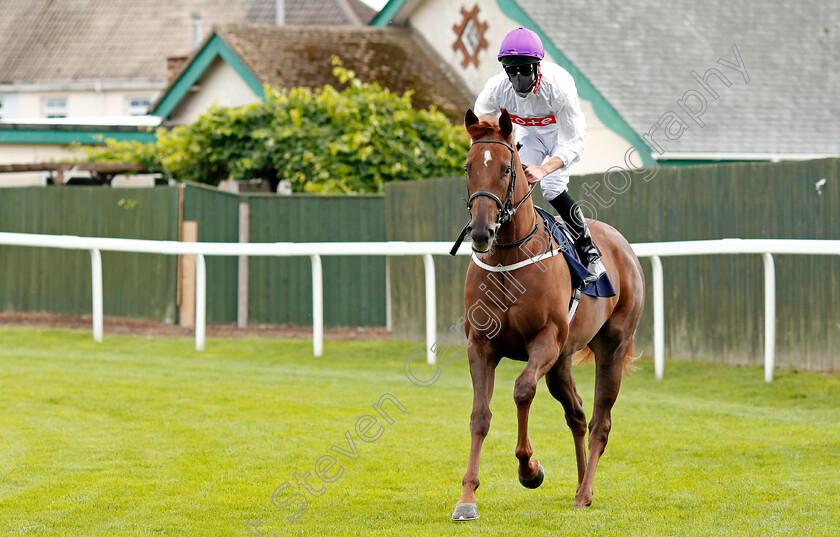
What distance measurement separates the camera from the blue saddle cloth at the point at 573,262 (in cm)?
600

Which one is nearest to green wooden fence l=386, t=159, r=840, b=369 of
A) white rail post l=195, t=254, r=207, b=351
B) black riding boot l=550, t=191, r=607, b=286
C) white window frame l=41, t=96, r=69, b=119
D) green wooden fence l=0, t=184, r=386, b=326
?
green wooden fence l=0, t=184, r=386, b=326

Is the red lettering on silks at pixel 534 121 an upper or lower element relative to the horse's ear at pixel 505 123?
upper

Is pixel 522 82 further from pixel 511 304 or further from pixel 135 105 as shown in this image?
pixel 135 105

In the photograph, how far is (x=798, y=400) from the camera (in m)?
8.89

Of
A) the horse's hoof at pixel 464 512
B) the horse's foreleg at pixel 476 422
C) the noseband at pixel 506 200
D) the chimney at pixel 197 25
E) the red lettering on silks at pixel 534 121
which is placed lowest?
the horse's hoof at pixel 464 512

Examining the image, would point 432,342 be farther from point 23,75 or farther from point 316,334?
point 23,75

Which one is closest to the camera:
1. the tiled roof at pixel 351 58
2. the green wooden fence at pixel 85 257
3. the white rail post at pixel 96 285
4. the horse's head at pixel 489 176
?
the horse's head at pixel 489 176

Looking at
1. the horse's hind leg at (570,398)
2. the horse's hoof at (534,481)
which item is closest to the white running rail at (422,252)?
the horse's hind leg at (570,398)

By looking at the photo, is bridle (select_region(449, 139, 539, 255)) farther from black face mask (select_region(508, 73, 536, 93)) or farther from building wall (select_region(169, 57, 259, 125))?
building wall (select_region(169, 57, 259, 125))

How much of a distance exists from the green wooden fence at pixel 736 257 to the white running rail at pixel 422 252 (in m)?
0.37

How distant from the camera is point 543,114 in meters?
6.12

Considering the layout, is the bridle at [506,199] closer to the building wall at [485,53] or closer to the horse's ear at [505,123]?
the horse's ear at [505,123]

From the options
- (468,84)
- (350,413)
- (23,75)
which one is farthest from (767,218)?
(23,75)

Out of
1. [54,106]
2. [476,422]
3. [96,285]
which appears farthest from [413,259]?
[54,106]
